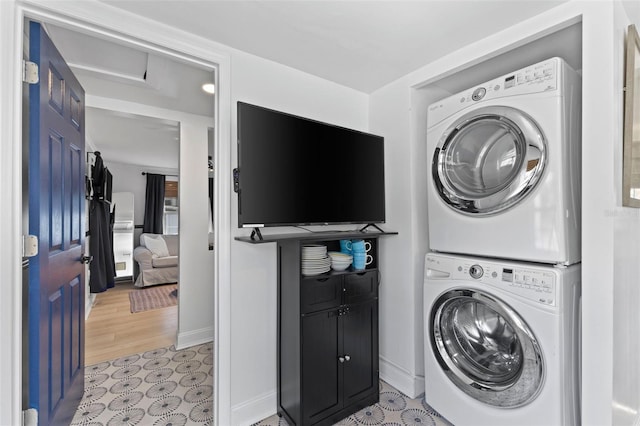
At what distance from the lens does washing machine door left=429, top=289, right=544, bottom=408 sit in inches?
55.4

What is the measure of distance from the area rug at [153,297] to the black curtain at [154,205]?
143 cm

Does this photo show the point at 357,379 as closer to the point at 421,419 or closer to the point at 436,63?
the point at 421,419

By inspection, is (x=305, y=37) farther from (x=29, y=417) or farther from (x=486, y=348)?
(x=29, y=417)

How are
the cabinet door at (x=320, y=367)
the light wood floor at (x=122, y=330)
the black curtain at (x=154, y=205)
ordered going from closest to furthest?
the cabinet door at (x=320, y=367), the light wood floor at (x=122, y=330), the black curtain at (x=154, y=205)

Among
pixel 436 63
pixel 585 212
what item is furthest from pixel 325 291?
pixel 436 63

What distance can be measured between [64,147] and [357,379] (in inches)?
89.2

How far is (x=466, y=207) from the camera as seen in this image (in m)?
1.70

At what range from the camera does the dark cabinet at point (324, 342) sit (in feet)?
5.62

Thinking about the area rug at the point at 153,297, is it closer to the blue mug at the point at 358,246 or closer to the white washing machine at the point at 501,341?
the blue mug at the point at 358,246

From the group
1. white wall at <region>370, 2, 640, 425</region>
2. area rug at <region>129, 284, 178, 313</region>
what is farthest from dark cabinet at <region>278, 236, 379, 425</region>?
area rug at <region>129, 284, 178, 313</region>

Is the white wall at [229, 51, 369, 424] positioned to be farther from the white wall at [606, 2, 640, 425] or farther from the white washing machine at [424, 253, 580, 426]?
the white wall at [606, 2, 640, 425]

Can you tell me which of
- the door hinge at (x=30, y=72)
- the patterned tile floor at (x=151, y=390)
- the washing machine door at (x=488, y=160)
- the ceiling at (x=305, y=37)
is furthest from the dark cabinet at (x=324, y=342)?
the door hinge at (x=30, y=72)

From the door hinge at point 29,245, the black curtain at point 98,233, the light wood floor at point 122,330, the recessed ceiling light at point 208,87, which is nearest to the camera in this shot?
the door hinge at point 29,245

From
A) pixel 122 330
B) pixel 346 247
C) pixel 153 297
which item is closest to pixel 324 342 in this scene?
pixel 346 247
